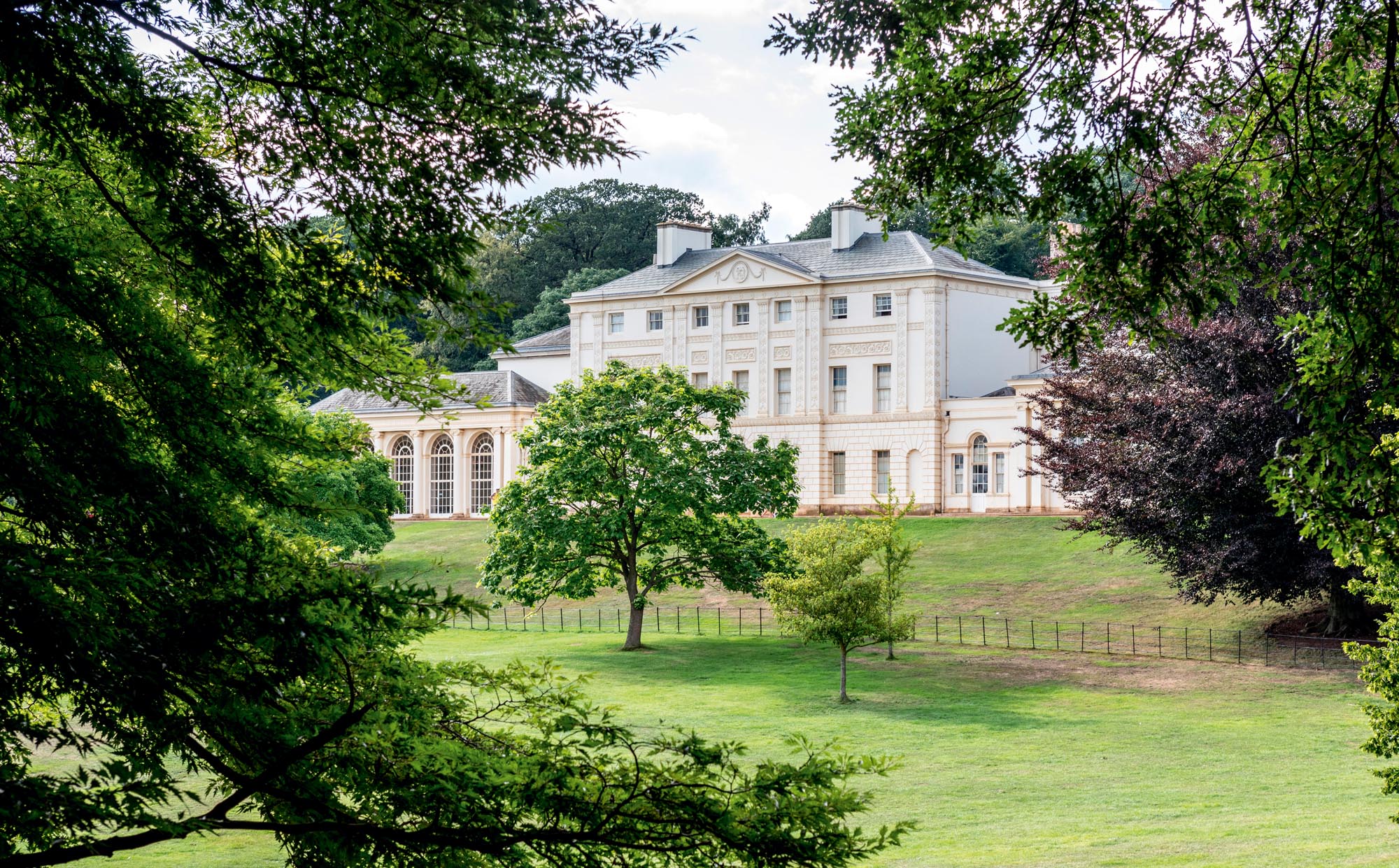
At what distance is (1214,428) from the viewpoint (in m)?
32.6

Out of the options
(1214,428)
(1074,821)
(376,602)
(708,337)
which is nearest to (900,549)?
(1214,428)

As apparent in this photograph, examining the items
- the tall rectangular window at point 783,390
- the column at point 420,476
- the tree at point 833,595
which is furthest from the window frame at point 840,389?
the tree at point 833,595

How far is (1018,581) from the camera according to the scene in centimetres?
4747

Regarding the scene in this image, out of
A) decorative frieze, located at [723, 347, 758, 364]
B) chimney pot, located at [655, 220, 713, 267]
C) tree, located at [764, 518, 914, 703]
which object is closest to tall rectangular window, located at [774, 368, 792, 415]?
decorative frieze, located at [723, 347, 758, 364]

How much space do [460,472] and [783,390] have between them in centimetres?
1798

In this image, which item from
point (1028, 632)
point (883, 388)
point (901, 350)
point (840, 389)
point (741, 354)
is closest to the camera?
point (1028, 632)

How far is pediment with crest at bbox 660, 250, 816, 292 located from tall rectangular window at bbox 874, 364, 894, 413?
17.4 feet

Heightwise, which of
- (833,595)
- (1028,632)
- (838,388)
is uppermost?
(838,388)

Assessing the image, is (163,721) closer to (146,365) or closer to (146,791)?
(146,791)

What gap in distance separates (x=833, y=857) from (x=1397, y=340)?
4491 millimetres

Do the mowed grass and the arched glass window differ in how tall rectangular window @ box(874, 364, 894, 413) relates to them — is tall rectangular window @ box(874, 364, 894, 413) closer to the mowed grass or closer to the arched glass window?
the arched glass window

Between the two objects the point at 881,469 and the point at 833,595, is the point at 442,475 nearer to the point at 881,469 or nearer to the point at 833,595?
the point at 881,469

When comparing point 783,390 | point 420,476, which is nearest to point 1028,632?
point 783,390

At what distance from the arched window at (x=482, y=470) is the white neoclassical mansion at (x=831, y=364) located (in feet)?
0.27
